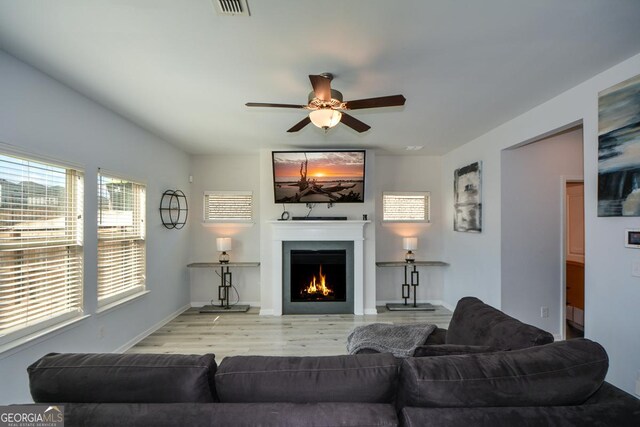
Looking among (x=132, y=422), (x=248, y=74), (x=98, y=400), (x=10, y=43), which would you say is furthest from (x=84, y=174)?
(x=132, y=422)

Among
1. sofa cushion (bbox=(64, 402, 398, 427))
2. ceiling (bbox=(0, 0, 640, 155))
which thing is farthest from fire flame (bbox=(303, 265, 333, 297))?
sofa cushion (bbox=(64, 402, 398, 427))

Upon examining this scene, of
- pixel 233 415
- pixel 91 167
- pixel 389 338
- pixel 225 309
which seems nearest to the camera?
pixel 233 415

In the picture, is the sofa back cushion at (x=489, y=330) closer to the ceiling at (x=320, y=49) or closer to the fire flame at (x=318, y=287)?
the ceiling at (x=320, y=49)

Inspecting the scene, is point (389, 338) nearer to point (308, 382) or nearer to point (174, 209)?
point (308, 382)

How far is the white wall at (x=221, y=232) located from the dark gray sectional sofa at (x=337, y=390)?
384 centimetres

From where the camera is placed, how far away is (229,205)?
16.5 ft

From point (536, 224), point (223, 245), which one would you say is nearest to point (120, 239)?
point (223, 245)

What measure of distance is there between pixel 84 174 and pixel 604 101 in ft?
14.9

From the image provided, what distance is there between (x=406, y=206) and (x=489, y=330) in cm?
344

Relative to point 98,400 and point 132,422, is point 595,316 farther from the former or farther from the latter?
point 98,400

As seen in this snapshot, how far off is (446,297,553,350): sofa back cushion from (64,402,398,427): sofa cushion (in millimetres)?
1043

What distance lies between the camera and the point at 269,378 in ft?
3.62

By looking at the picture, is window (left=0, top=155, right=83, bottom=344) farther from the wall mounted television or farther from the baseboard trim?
the wall mounted television

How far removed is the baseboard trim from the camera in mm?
3198
